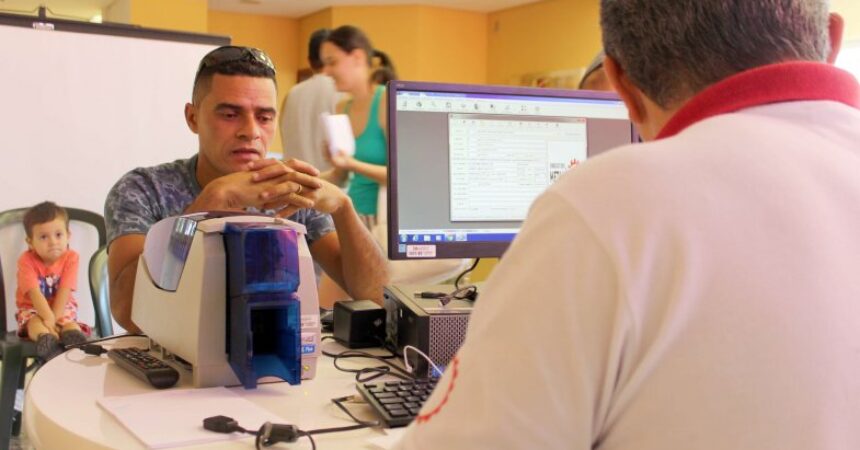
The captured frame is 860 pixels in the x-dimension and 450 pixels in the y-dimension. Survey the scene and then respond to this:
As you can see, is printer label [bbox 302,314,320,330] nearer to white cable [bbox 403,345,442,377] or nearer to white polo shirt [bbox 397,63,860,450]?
white cable [bbox 403,345,442,377]

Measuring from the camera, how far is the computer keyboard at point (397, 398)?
110 cm

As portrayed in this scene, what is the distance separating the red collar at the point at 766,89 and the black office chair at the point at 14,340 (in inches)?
98.0

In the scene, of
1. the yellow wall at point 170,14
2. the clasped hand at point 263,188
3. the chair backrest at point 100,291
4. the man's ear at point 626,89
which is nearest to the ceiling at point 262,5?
the yellow wall at point 170,14

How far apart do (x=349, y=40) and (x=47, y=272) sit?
1.51 meters

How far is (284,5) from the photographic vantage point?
9.38 metres

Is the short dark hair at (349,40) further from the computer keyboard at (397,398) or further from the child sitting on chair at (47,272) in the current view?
the computer keyboard at (397,398)

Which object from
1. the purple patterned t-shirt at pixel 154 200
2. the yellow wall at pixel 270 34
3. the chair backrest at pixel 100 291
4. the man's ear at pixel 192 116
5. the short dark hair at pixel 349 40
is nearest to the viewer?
the purple patterned t-shirt at pixel 154 200

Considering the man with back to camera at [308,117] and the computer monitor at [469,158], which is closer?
the computer monitor at [469,158]

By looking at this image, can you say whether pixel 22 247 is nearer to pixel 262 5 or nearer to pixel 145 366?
pixel 145 366

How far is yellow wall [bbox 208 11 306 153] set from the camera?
9.76 m

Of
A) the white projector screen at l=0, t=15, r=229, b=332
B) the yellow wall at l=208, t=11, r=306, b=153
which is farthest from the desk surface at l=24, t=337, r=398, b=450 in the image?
the yellow wall at l=208, t=11, r=306, b=153

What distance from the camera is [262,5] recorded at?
9.41 m

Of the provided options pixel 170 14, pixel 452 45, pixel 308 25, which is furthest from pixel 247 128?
pixel 308 25

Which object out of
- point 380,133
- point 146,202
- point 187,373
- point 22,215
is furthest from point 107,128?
point 187,373
